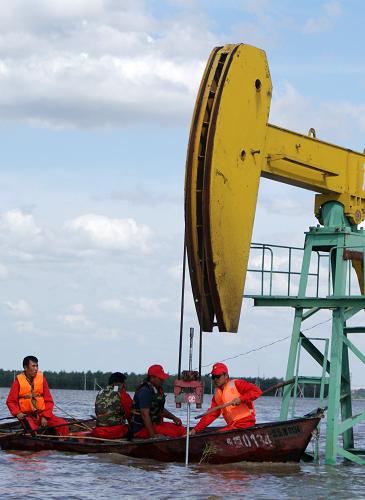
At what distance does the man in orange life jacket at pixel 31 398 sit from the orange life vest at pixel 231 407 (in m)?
3.74

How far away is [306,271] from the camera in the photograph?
64.9 ft

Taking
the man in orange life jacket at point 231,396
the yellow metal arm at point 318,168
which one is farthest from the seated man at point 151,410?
the yellow metal arm at point 318,168

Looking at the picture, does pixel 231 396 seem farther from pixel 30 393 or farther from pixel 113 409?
pixel 30 393

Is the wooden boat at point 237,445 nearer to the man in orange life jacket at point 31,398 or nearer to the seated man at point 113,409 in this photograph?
the seated man at point 113,409

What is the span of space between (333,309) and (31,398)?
560 cm

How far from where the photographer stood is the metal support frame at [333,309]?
18938 mm

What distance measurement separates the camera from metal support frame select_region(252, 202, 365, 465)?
1894cm

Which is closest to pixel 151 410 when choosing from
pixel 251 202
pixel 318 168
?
pixel 251 202

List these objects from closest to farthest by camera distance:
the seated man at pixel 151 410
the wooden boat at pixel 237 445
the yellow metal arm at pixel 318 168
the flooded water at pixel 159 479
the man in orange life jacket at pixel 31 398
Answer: the flooded water at pixel 159 479 < the wooden boat at pixel 237 445 < the seated man at pixel 151 410 < the yellow metal arm at pixel 318 168 < the man in orange life jacket at pixel 31 398

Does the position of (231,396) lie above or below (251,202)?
below

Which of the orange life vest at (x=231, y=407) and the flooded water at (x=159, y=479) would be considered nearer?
the flooded water at (x=159, y=479)

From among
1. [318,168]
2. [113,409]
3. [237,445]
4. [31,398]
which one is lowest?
[237,445]

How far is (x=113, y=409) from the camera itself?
61.6 ft

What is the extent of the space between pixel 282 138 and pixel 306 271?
2.41 metres
